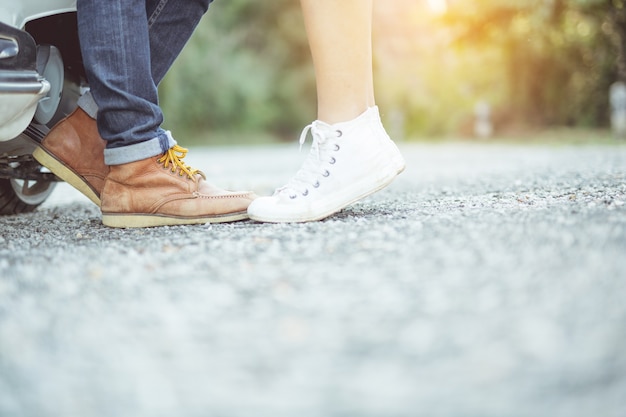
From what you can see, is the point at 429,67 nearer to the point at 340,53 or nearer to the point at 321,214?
the point at 340,53

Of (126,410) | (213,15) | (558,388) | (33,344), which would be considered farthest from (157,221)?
(213,15)

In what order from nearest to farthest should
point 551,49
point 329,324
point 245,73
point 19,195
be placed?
point 329,324 < point 19,195 < point 551,49 < point 245,73

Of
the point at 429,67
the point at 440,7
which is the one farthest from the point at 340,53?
the point at 429,67

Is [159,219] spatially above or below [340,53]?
below

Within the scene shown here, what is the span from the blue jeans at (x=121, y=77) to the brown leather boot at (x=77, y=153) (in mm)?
99

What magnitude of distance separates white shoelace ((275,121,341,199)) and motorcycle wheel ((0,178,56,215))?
125cm

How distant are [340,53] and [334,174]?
318 mm

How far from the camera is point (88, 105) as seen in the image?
6.33ft

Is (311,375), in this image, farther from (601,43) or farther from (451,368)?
(601,43)

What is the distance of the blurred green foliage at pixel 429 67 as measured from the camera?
12.6 metres

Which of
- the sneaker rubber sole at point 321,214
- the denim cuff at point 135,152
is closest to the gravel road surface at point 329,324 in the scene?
the sneaker rubber sole at point 321,214

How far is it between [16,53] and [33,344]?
1047 mm

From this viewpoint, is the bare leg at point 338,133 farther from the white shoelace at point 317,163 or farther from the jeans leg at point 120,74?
the jeans leg at point 120,74

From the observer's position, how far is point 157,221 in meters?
1.85
